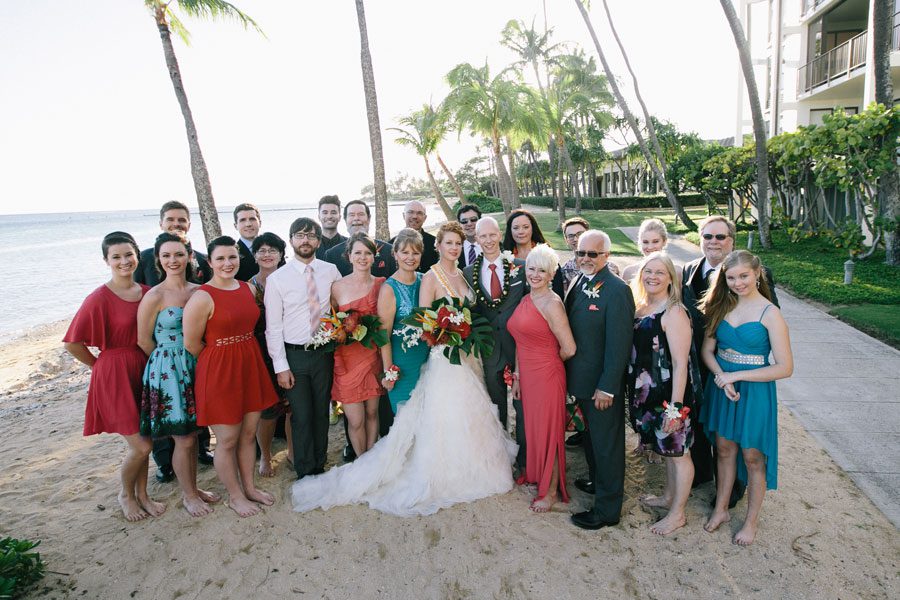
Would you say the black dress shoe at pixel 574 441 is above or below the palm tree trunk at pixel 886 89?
below

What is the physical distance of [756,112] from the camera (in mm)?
14836

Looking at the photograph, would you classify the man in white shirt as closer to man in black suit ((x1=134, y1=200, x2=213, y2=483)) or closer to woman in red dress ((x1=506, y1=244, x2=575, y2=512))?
man in black suit ((x1=134, y1=200, x2=213, y2=483))

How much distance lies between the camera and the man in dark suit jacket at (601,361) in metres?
3.57

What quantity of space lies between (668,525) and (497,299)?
2.24m

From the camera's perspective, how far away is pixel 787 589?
3156 millimetres

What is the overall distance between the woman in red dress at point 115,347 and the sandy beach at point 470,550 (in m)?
0.86

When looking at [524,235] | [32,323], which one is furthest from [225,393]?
[32,323]

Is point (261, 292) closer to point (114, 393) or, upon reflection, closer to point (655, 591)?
point (114, 393)

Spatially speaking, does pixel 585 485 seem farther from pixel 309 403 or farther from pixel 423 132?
pixel 423 132

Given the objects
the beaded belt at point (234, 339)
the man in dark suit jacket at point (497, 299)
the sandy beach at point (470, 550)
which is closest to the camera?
the sandy beach at point (470, 550)

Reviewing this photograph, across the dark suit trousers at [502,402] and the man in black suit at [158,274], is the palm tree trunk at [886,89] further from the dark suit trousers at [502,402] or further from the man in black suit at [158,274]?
the man in black suit at [158,274]

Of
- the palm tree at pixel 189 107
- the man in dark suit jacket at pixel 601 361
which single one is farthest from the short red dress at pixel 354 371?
the palm tree at pixel 189 107

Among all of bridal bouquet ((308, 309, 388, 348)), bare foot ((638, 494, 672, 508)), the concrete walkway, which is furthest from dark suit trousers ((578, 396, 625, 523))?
the concrete walkway

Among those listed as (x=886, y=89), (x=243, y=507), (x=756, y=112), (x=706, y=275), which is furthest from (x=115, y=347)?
(x=756, y=112)
